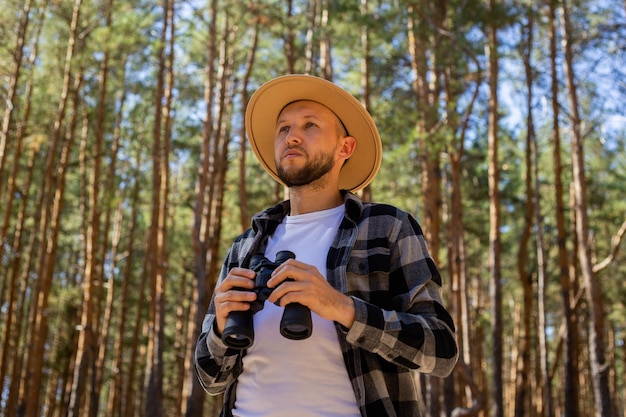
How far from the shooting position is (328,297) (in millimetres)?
1505

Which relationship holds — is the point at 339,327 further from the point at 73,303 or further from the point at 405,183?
the point at 405,183

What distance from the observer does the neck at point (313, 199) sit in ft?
6.69

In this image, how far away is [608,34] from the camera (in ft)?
45.0

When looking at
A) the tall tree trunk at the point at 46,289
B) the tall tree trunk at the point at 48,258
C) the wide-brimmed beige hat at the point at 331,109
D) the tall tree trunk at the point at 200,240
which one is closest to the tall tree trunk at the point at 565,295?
the tall tree trunk at the point at 200,240

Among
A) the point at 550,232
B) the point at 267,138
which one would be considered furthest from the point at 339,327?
the point at 550,232

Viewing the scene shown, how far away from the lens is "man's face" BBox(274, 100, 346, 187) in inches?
77.7

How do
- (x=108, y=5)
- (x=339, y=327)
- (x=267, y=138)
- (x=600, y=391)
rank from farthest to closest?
(x=108, y=5)
(x=600, y=391)
(x=267, y=138)
(x=339, y=327)

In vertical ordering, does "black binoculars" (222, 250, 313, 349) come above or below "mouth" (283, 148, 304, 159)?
below

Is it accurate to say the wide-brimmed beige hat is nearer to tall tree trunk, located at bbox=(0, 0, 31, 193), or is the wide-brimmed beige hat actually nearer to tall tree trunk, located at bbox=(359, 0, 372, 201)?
tall tree trunk, located at bbox=(359, 0, 372, 201)

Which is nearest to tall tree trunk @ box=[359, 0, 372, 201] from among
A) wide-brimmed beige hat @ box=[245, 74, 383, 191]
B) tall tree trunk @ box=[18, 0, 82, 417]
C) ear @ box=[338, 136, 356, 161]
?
tall tree trunk @ box=[18, 0, 82, 417]

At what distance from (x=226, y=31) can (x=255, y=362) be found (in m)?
13.0

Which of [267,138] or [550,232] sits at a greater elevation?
[550,232]

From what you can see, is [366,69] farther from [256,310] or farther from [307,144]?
[256,310]

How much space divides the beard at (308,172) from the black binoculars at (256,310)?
40 centimetres
